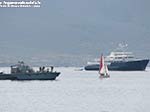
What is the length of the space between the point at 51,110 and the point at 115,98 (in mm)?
21478

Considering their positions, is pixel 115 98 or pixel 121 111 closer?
pixel 121 111

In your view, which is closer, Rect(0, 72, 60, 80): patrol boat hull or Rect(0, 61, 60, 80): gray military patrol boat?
Rect(0, 72, 60, 80): patrol boat hull

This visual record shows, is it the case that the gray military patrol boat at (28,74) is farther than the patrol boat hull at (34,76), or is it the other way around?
the gray military patrol boat at (28,74)

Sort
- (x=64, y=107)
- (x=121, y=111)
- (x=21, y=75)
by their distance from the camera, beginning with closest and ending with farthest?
(x=121, y=111) → (x=64, y=107) → (x=21, y=75)

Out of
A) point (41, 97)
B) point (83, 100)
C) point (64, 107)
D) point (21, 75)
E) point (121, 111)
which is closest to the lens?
point (121, 111)

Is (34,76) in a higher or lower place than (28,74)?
lower

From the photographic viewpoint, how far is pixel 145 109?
3076 inches

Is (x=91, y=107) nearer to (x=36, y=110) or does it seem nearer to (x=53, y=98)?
(x=36, y=110)

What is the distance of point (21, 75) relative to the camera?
503ft

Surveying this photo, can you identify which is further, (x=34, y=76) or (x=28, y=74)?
(x=28, y=74)

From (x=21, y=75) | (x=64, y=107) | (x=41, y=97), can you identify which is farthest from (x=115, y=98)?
(x=21, y=75)

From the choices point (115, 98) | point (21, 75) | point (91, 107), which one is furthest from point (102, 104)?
point (21, 75)

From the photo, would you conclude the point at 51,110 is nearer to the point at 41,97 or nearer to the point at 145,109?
the point at 145,109

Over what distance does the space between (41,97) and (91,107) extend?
1976cm
